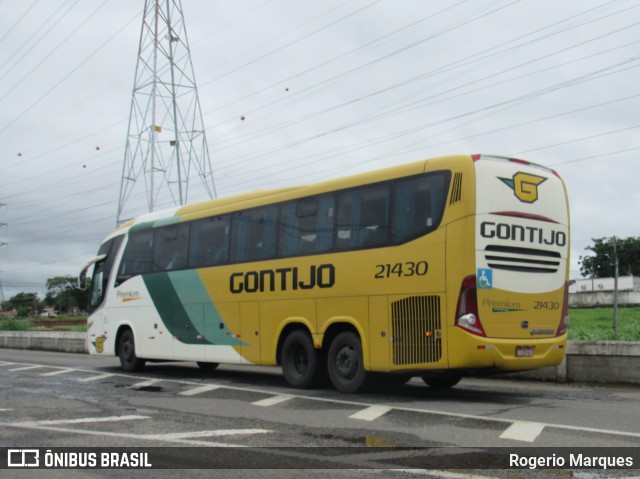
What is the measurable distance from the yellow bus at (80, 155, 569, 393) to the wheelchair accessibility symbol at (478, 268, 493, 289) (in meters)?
0.02

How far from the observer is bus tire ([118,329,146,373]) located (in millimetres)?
17656

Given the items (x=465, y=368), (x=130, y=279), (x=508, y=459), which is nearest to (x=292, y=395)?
(x=465, y=368)

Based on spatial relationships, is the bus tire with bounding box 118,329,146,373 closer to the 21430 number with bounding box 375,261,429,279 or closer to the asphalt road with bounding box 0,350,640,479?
the asphalt road with bounding box 0,350,640,479

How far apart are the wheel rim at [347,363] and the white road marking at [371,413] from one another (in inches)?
64.8

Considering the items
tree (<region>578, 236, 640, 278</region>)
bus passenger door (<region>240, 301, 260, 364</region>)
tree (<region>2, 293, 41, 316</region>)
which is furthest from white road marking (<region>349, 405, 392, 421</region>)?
tree (<region>2, 293, 41, 316</region>)

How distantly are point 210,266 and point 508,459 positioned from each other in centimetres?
952

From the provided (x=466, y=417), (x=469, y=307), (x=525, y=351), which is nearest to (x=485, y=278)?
(x=469, y=307)

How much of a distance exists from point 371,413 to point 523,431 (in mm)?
2214

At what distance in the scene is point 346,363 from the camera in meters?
12.0

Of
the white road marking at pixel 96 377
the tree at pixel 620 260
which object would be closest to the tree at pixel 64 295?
the tree at pixel 620 260

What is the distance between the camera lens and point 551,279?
36.5 feet

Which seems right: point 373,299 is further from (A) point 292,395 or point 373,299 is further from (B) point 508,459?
(B) point 508,459

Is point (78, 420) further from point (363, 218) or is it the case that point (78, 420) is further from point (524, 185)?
point (524, 185)

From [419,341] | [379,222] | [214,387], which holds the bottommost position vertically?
[214,387]
